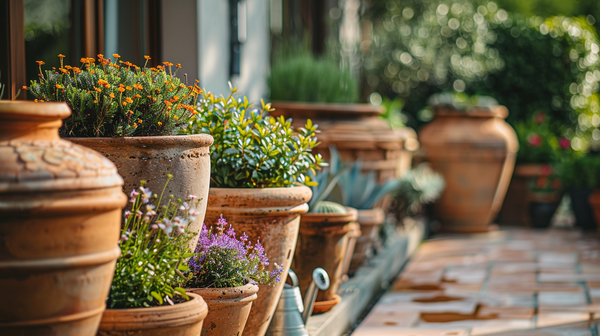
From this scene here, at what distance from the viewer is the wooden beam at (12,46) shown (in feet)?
8.96

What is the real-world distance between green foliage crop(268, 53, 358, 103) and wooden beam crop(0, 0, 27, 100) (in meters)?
2.21

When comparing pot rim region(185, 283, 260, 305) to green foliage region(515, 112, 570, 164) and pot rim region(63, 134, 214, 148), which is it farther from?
green foliage region(515, 112, 570, 164)

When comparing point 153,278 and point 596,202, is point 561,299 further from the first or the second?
point 153,278

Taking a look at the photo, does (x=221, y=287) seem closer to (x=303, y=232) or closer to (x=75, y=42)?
(x=303, y=232)

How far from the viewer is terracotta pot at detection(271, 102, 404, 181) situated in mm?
4375

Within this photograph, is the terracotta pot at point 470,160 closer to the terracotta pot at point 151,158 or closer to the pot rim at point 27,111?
the terracotta pot at point 151,158

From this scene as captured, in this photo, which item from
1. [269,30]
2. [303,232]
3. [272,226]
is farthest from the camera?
[269,30]

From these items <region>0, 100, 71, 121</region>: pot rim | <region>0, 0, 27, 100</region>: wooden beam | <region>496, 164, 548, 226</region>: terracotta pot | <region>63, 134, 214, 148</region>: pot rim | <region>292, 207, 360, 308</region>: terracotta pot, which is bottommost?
<region>496, 164, 548, 226</region>: terracotta pot

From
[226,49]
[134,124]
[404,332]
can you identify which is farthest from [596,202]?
[134,124]

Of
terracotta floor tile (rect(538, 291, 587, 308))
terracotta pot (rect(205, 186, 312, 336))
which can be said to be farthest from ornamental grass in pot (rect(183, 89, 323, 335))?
terracotta floor tile (rect(538, 291, 587, 308))

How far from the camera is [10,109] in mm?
1531

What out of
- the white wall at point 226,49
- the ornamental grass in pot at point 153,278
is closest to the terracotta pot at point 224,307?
the ornamental grass in pot at point 153,278

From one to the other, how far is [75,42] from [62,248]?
206 cm

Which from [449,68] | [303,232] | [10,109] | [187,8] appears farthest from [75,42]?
[449,68]
